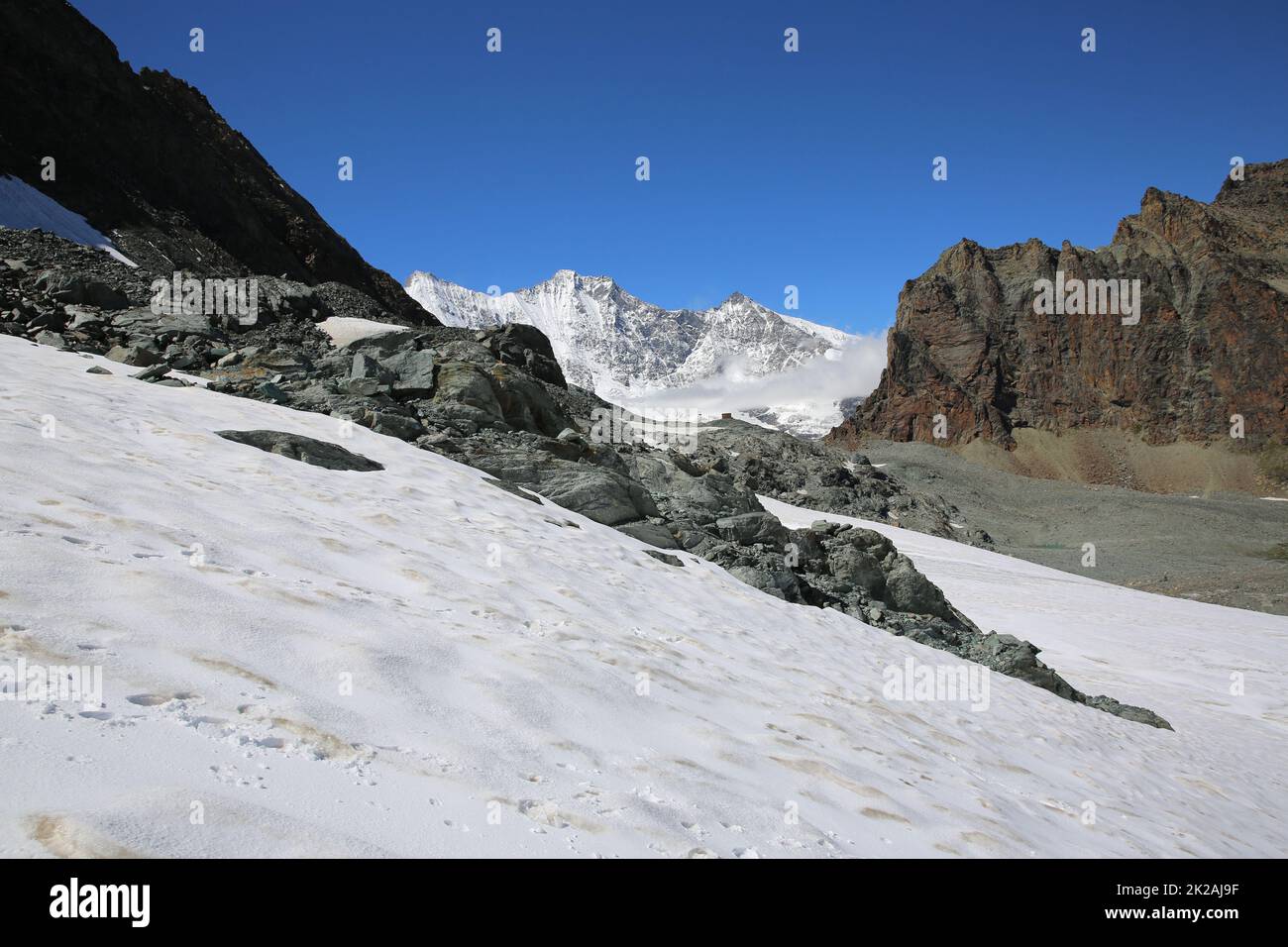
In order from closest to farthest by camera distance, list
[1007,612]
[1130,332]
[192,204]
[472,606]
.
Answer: [472,606], [1007,612], [192,204], [1130,332]

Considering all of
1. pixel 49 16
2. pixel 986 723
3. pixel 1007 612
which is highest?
pixel 49 16

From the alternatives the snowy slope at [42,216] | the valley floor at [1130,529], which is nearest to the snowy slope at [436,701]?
the snowy slope at [42,216]

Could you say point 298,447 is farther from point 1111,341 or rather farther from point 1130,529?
point 1111,341

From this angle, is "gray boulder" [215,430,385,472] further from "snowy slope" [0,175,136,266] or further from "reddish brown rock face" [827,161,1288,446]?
"reddish brown rock face" [827,161,1288,446]

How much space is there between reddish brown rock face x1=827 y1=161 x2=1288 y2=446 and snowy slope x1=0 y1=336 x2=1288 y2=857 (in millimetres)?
141998

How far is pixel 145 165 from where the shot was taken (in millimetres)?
44562

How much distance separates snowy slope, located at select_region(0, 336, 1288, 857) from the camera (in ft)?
9.08

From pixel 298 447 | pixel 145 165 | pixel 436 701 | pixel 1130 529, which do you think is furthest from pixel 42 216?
pixel 1130 529

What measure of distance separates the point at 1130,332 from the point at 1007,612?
148 metres

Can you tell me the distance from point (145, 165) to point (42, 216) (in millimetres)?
12914

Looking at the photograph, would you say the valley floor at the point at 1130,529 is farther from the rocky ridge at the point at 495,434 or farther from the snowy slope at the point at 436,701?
the snowy slope at the point at 436,701
